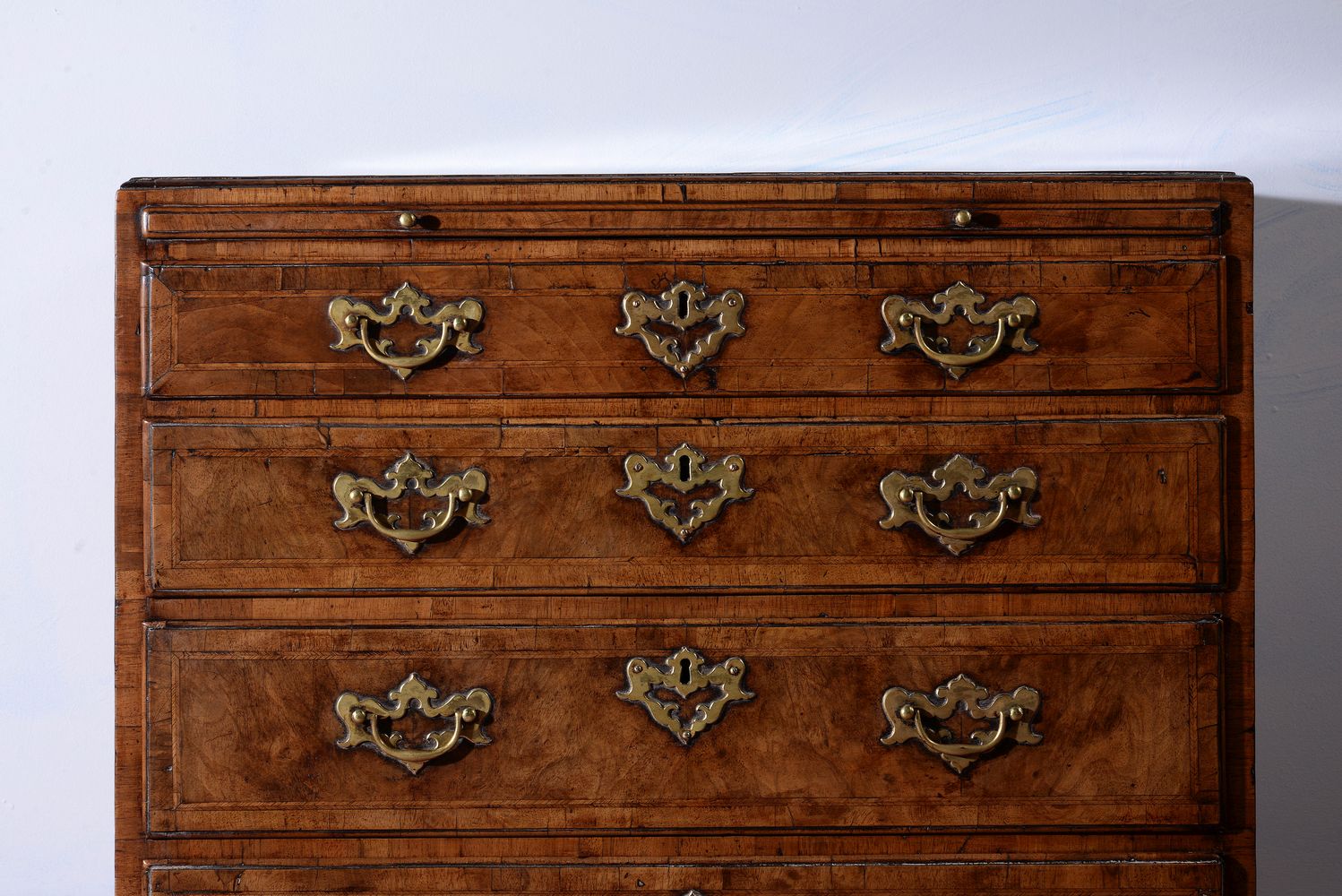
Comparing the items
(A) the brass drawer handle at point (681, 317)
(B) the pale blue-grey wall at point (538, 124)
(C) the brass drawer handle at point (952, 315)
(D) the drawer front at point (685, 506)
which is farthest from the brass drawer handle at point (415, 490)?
(B) the pale blue-grey wall at point (538, 124)

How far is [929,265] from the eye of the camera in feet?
3.96

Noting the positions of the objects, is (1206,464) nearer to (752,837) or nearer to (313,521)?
(752,837)

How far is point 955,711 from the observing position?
1.22 meters

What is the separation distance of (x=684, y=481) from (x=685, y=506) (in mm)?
35

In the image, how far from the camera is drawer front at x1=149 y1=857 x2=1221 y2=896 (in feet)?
4.01

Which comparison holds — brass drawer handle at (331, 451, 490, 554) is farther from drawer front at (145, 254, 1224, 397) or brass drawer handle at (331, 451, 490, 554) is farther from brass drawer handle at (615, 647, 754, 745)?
brass drawer handle at (615, 647, 754, 745)

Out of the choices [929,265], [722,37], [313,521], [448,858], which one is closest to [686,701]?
[448,858]

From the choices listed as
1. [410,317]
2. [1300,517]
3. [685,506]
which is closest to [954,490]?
[685,506]

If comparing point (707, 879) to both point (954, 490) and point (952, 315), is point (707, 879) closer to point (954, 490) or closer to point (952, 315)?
point (954, 490)

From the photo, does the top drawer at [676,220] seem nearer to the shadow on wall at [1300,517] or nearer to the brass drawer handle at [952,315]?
the brass drawer handle at [952,315]

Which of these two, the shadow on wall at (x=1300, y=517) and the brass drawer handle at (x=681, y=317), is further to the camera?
the shadow on wall at (x=1300, y=517)

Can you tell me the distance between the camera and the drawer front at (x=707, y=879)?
1223mm

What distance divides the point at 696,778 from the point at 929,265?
706 millimetres

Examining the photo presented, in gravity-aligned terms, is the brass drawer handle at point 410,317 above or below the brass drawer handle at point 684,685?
above
